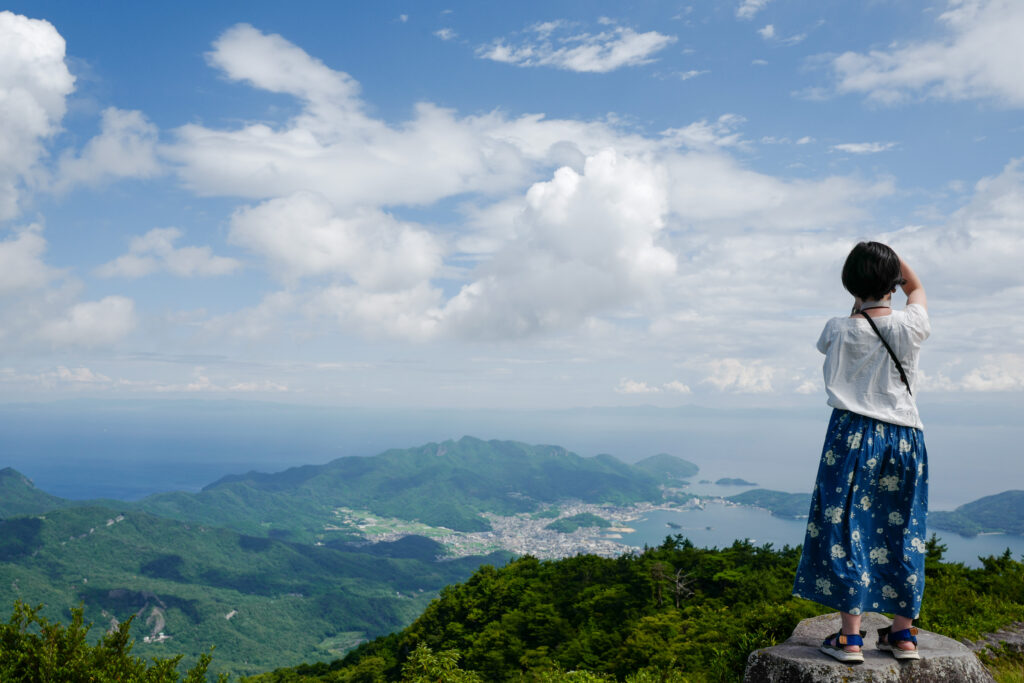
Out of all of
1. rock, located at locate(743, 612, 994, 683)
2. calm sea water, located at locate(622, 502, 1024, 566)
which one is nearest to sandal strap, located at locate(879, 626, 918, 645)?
rock, located at locate(743, 612, 994, 683)

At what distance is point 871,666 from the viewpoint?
404 cm

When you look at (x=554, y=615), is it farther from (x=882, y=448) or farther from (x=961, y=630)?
(x=882, y=448)

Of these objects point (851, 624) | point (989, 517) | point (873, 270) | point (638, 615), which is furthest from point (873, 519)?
point (989, 517)

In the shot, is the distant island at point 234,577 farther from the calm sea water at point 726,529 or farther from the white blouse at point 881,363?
the white blouse at point 881,363

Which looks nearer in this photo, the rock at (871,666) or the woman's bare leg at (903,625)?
the rock at (871,666)

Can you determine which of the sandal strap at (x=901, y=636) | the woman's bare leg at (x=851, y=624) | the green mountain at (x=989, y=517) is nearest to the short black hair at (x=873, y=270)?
the woman's bare leg at (x=851, y=624)

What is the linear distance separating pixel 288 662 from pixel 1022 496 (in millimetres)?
149411

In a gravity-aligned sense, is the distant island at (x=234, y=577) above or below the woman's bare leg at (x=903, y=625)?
below

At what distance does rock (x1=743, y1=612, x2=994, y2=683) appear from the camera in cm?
402

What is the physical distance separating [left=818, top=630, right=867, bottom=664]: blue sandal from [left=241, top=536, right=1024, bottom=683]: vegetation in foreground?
5.94ft

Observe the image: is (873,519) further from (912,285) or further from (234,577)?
(234,577)

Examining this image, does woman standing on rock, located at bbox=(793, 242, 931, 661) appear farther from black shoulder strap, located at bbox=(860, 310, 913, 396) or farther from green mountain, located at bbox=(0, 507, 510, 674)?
green mountain, located at bbox=(0, 507, 510, 674)

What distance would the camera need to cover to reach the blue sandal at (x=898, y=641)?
13.4ft

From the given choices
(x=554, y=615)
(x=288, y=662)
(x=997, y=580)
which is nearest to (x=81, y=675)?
(x=554, y=615)
